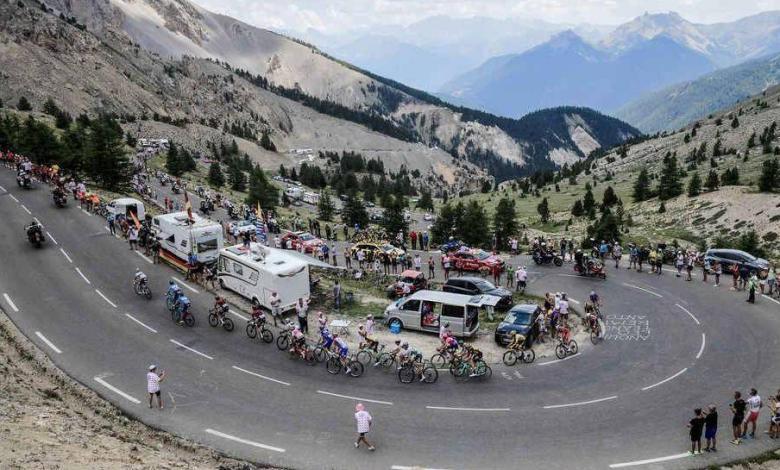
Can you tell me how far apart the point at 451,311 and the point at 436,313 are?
2.63 ft

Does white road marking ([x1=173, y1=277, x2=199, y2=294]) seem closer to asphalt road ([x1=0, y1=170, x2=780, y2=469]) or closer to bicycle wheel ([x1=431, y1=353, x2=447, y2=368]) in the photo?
asphalt road ([x1=0, y1=170, x2=780, y2=469])

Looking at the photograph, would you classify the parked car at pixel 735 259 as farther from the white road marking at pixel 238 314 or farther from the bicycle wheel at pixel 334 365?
the white road marking at pixel 238 314

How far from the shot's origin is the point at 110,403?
20.6m

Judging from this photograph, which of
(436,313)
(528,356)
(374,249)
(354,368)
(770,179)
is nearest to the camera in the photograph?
(354,368)

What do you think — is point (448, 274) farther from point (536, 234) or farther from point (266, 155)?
point (266, 155)

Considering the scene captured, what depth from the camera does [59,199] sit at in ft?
158

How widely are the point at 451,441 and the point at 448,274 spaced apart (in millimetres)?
23675

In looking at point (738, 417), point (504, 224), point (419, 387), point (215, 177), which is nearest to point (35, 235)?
point (419, 387)

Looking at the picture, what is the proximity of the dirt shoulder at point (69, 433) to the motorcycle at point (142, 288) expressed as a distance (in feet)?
28.3

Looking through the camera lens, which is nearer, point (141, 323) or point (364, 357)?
point (364, 357)

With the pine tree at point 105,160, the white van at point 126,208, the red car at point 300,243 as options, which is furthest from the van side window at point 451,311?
the pine tree at point 105,160

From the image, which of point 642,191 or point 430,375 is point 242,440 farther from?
point 642,191

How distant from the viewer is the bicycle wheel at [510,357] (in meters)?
25.6

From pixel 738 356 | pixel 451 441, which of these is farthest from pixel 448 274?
pixel 451 441
